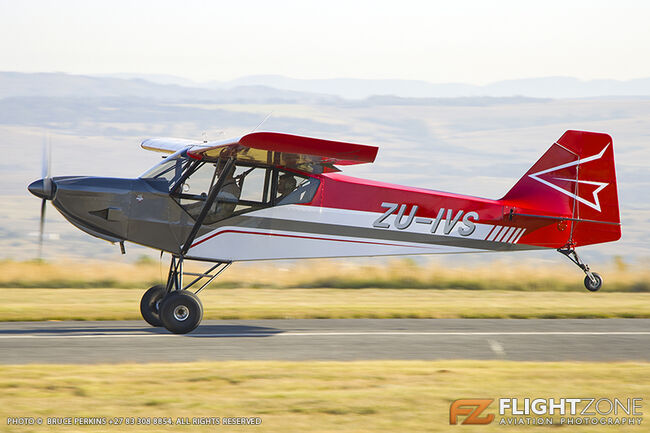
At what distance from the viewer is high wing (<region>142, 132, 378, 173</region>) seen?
891 cm

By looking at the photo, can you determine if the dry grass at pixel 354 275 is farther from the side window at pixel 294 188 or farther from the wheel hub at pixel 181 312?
the wheel hub at pixel 181 312

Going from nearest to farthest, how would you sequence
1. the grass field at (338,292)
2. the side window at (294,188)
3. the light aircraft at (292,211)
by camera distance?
the light aircraft at (292,211), the side window at (294,188), the grass field at (338,292)

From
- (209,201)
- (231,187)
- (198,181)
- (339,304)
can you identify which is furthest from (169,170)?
(339,304)

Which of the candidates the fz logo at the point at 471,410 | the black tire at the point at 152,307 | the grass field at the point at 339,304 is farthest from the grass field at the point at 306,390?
the grass field at the point at 339,304

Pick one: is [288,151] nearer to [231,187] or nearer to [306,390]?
[231,187]

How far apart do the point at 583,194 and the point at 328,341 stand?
491cm

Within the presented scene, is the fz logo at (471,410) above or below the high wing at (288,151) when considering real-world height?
below

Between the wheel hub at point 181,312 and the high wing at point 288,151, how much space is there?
6.83ft

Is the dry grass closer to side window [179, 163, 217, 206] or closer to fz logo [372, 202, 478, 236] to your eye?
fz logo [372, 202, 478, 236]

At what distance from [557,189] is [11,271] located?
40.4 ft

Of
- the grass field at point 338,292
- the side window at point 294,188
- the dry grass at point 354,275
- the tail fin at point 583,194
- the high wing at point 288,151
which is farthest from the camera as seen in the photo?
the dry grass at point 354,275

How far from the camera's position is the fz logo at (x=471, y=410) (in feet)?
20.5

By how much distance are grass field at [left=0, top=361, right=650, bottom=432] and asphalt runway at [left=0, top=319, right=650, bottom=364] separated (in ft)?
2.29

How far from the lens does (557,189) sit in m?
12.1
